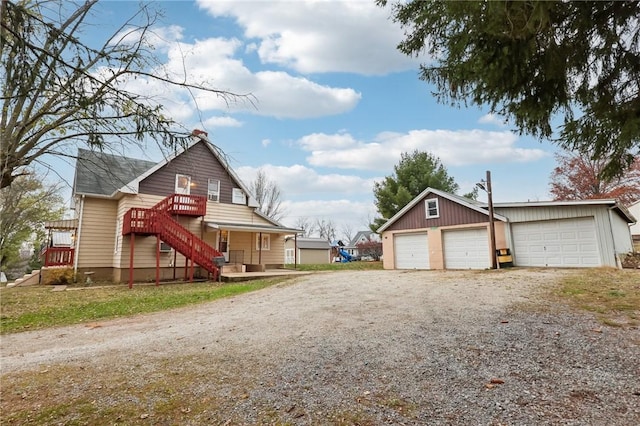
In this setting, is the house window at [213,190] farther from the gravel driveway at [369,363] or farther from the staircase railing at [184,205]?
the gravel driveway at [369,363]

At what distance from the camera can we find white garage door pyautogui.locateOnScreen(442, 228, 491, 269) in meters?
15.9

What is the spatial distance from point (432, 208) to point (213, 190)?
12.1m

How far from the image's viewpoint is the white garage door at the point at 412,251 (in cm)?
1834

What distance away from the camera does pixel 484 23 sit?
12.4 feet

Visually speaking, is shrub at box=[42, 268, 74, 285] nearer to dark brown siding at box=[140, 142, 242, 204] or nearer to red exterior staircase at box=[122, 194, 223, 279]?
red exterior staircase at box=[122, 194, 223, 279]

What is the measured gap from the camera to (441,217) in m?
17.7

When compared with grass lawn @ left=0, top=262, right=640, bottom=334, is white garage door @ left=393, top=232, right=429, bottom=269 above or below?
above

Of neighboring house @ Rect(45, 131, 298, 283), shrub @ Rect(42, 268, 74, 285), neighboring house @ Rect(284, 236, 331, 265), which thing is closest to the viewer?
neighboring house @ Rect(45, 131, 298, 283)

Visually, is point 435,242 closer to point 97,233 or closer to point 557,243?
point 557,243

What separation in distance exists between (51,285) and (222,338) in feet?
45.3

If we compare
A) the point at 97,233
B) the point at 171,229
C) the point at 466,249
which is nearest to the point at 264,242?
the point at 171,229

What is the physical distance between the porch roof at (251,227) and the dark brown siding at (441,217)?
6520mm

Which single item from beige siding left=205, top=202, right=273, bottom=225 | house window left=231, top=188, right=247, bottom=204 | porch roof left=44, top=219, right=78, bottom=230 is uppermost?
Answer: house window left=231, top=188, right=247, bottom=204

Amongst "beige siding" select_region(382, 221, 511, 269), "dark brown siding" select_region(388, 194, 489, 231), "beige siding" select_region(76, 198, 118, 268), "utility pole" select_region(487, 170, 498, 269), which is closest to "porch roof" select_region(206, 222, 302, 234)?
"beige siding" select_region(76, 198, 118, 268)
